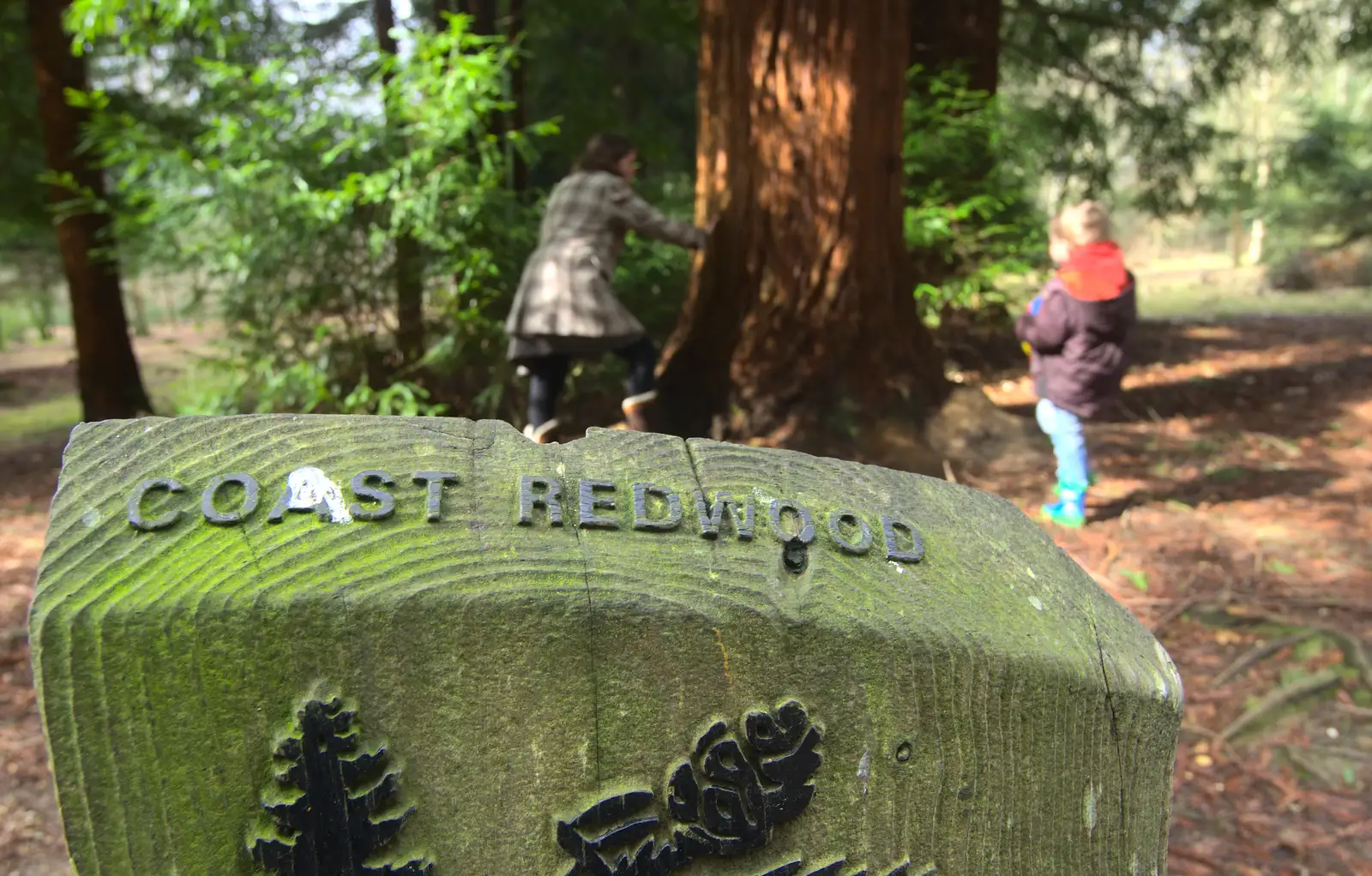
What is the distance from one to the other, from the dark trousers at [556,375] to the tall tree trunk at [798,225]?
0.57 metres

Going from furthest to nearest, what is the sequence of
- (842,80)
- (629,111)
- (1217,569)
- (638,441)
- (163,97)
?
(629,111) < (163,97) < (842,80) < (1217,569) < (638,441)

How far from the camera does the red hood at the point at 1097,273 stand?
4426mm

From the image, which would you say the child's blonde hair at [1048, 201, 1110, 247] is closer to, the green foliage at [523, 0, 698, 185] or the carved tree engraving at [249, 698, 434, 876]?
the green foliage at [523, 0, 698, 185]

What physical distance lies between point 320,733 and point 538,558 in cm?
47

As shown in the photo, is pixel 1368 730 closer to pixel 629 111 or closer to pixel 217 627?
pixel 217 627

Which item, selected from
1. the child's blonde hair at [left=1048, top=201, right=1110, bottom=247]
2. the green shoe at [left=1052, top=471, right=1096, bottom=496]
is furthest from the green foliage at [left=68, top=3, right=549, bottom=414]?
the green shoe at [left=1052, top=471, right=1096, bottom=496]

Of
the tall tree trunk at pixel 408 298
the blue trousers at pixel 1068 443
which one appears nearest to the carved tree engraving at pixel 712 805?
the blue trousers at pixel 1068 443

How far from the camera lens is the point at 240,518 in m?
1.71

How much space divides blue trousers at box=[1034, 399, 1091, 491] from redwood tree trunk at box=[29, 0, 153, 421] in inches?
252

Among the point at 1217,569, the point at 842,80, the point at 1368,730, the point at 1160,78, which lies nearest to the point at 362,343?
the point at 842,80

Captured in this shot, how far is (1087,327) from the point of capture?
4480 mm

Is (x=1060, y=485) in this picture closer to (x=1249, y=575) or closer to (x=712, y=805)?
(x=1249, y=575)

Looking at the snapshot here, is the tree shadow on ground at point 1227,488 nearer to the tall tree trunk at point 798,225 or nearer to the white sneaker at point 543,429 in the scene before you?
the tall tree trunk at point 798,225

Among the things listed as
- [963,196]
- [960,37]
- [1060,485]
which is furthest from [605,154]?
[960,37]
